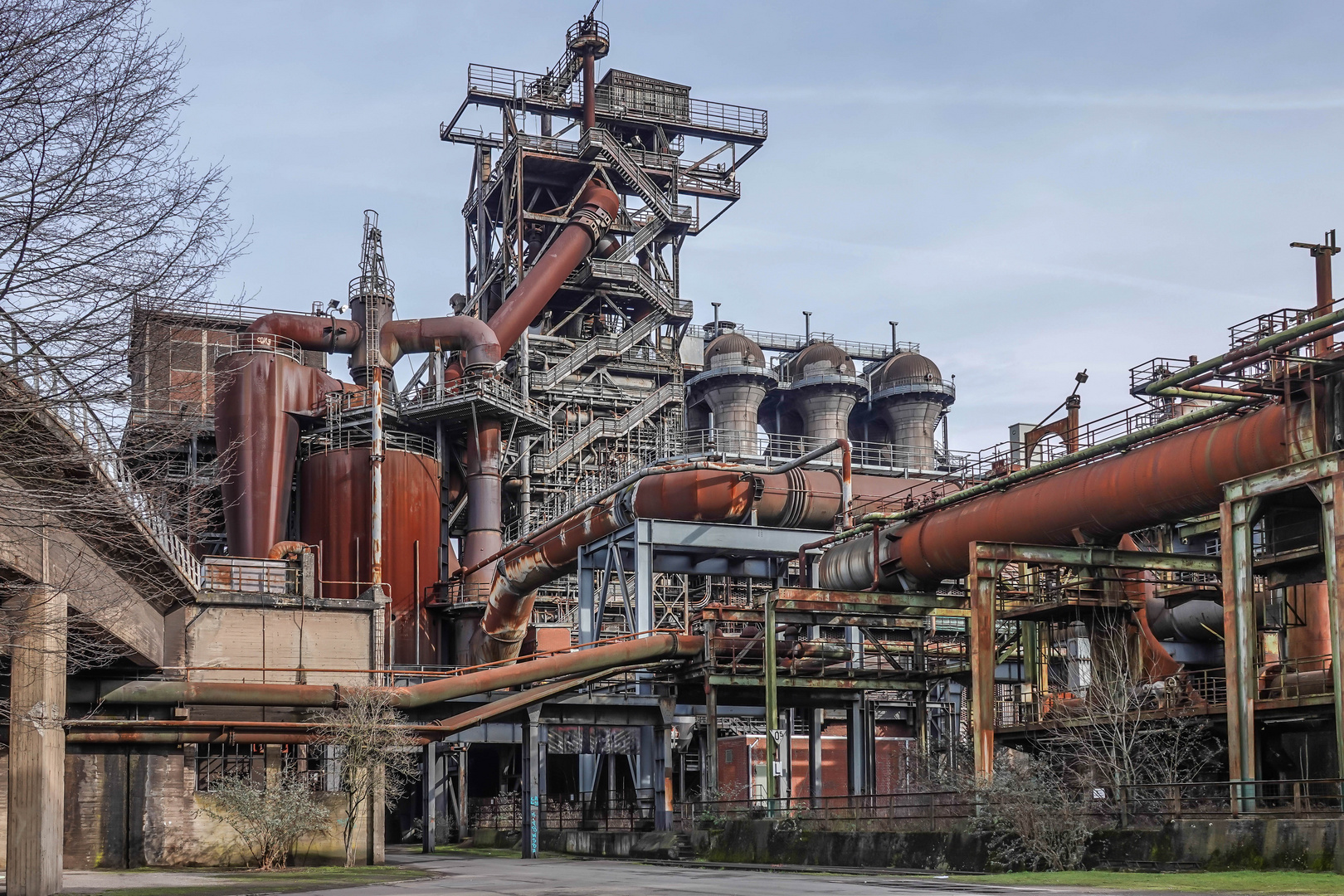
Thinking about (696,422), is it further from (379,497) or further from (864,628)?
(864,628)

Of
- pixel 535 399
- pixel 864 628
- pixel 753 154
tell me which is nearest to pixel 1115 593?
pixel 864 628

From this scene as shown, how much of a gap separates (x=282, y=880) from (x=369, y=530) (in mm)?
26220

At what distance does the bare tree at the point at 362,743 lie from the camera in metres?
32.8

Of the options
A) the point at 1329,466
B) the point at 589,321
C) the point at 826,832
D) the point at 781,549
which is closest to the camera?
the point at 1329,466

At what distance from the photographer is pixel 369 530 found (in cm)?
5216

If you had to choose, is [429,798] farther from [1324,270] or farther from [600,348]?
[600,348]

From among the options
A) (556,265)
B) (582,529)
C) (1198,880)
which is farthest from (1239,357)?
(556,265)

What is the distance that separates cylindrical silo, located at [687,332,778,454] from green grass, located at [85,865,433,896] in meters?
45.8

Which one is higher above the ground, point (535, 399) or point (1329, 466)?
point (535, 399)

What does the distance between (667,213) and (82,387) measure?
59312 millimetres

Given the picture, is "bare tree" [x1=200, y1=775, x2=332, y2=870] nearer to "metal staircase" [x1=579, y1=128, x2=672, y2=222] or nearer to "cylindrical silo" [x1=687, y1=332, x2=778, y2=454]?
"metal staircase" [x1=579, y1=128, x2=672, y2=222]

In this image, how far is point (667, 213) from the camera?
7262 cm

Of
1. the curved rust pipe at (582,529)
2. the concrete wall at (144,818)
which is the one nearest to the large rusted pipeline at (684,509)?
the curved rust pipe at (582,529)

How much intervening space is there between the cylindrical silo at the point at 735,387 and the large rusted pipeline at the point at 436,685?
39057mm
